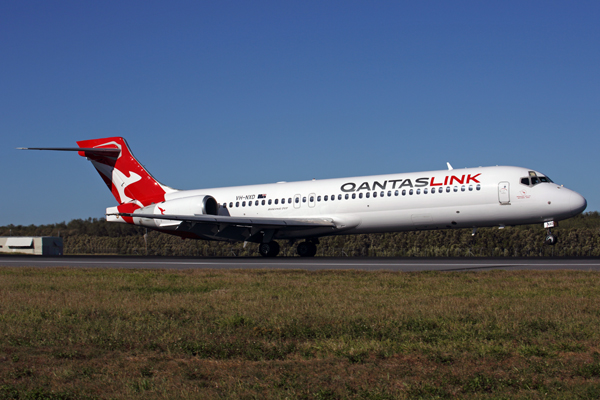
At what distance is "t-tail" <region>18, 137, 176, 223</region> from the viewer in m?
36.3

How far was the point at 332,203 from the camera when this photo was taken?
30.0m

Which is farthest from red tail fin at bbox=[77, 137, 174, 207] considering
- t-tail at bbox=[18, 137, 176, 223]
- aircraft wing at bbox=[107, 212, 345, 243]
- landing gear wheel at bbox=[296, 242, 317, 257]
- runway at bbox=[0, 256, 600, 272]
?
runway at bbox=[0, 256, 600, 272]

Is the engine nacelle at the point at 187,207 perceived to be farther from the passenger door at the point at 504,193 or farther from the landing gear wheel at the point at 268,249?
the passenger door at the point at 504,193

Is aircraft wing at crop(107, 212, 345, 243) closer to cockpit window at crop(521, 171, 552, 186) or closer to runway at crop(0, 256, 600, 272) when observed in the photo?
runway at crop(0, 256, 600, 272)

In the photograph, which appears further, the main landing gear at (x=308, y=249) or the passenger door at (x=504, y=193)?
the main landing gear at (x=308, y=249)

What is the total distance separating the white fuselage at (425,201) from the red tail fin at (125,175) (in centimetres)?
820

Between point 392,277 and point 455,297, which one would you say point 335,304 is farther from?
point 392,277

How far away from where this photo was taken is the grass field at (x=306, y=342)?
541cm

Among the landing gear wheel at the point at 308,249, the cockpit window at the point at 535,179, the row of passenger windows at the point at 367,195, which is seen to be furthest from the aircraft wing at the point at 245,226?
the cockpit window at the point at 535,179

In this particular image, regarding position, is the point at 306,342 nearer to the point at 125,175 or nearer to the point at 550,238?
the point at 550,238

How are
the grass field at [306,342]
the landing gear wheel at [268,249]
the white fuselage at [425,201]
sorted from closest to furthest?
the grass field at [306,342], the white fuselage at [425,201], the landing gear wheel at [268,249]

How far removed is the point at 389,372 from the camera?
5.88 m

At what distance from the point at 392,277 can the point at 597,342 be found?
835 cm

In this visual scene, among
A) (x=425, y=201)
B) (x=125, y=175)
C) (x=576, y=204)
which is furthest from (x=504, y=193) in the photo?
(x=125, y=175)
